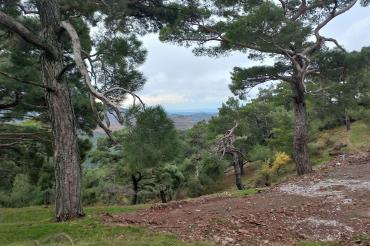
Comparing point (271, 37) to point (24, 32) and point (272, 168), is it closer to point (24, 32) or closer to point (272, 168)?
point (24, 32)

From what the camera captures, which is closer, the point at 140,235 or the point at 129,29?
the point at 140,235

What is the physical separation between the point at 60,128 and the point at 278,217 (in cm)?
446

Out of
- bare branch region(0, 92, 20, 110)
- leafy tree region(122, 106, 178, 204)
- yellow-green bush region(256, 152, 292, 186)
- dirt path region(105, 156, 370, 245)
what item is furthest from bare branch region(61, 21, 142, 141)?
yellow-green bush region(256, 152, 292, 186)

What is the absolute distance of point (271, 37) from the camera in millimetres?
13141

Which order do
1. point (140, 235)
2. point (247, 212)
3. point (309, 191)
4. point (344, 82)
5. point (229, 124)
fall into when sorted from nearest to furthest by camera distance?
point (140, 235), point (247, 212), point (309, 191), point (344, 82), point (229, 124)

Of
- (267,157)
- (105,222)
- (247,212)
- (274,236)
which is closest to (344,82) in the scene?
(247,212)

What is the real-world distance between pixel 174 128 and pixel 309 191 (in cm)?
577

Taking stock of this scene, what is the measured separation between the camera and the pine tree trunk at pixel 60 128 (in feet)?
27.1

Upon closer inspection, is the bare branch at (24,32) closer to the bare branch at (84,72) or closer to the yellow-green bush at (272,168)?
the bare branch at (84,72)

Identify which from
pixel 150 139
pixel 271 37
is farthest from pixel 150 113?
pixel 271 37

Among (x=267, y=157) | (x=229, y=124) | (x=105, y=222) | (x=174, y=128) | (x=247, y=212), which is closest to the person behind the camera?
(x=174, y=128)

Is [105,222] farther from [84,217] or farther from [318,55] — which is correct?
[318,55]

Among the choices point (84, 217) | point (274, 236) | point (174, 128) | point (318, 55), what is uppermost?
point (318, 55)

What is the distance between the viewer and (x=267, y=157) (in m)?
35.7
